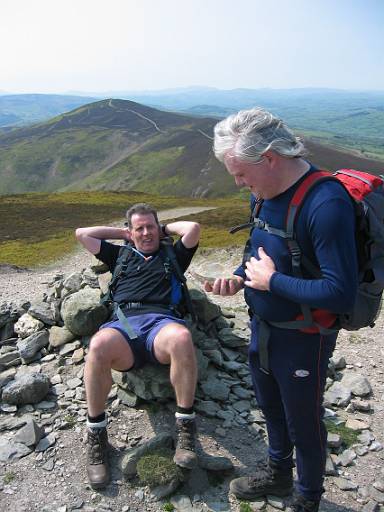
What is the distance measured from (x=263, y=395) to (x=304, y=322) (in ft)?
4.19

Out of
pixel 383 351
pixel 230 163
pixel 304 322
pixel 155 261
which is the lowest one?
pixel 383 351

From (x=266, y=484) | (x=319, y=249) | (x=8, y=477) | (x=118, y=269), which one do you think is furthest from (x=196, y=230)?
(x=8, y=477)

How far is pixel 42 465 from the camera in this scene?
600 centimetres

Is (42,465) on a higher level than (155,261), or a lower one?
lower

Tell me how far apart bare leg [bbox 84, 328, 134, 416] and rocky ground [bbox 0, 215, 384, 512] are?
0.90m

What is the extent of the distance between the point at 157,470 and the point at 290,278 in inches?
127

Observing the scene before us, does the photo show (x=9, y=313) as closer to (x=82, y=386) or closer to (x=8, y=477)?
(x=82, y=386)

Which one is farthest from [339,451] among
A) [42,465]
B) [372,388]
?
[42,465]

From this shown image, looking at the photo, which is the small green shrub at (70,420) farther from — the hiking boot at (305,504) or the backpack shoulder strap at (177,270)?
the hiking boot at (305,504)

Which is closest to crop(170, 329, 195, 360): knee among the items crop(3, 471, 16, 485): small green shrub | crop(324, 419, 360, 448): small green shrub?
crop(3, 471, 16, 485): small green shrub

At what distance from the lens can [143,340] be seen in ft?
19.9

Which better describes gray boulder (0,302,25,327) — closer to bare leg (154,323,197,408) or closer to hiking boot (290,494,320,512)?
bare leg (154,323,197,408)

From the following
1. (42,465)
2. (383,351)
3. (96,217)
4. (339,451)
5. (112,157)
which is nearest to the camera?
(42,465)

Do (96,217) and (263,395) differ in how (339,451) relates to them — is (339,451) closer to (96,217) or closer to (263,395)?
(263,395)
